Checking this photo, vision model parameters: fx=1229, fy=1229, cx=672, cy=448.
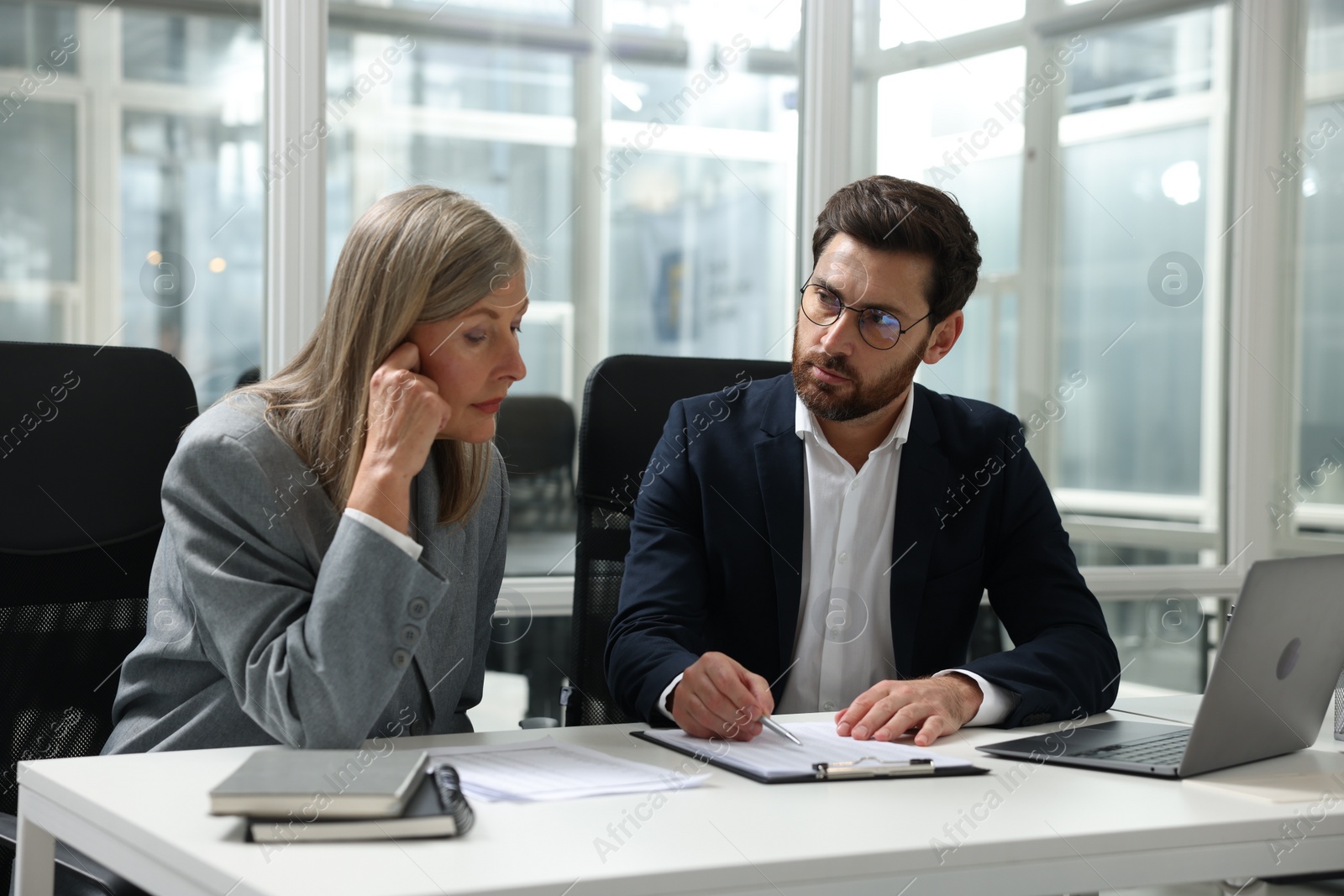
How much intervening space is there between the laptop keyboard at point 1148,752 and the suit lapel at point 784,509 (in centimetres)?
57

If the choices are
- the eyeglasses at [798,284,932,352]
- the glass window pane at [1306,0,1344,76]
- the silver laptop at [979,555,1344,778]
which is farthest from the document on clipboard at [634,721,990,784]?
the glass window pane at [1306,0,1344,76]

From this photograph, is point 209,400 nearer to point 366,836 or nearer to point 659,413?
point 659,413

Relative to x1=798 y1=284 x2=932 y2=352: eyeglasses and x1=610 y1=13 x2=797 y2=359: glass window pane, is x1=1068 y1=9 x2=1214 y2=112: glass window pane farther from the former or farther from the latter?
x1=798 y1=284 x2=932 y2=352: eyeglasses

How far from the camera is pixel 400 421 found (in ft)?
4.79

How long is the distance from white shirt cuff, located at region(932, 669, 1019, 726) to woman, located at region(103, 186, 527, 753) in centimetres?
66

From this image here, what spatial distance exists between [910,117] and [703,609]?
1755mm

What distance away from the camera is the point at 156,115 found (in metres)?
2.49

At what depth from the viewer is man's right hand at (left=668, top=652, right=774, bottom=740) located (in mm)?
1387

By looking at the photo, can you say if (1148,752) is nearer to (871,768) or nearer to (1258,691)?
(1258,691)

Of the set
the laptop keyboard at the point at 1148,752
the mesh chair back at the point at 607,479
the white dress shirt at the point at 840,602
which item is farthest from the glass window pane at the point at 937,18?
the laptop keyboard at the point at 1148,752

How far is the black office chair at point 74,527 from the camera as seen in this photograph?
5.46ft

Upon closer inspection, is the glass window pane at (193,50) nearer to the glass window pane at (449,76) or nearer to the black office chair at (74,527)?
the glass window pane at (449,76)

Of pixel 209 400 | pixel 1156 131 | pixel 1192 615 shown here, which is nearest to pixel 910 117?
pixel 1156 131

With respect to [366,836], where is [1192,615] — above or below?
below
